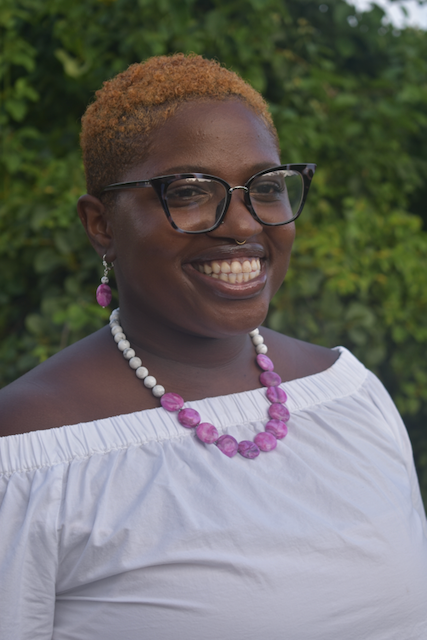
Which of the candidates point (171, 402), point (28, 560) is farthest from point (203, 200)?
point (28, 560)

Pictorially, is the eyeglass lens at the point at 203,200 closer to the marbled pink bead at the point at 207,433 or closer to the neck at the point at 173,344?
the neck at the point at 173,344

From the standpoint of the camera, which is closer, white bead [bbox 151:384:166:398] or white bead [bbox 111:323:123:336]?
white bead [bbox 151:384:166:398]

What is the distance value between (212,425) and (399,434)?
639 mm

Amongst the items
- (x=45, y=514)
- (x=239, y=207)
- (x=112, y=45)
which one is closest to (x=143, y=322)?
(x=239, y=207)

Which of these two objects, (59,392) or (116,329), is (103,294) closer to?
(116,329)

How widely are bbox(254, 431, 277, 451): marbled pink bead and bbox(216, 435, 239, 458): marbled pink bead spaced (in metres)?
0.06

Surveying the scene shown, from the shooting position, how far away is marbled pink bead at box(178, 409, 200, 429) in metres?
1.46

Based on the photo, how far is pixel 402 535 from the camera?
1489mm

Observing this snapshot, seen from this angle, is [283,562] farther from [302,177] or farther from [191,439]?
[302,177]

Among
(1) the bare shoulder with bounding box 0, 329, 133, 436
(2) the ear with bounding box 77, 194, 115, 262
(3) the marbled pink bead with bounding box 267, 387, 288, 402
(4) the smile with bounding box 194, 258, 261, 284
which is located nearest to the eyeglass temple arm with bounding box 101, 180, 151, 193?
(2) the ear with bounding box 77, 194, 115, 262

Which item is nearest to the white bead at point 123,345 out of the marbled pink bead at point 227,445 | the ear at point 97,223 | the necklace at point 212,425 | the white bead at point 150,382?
the necklace at point 212,425

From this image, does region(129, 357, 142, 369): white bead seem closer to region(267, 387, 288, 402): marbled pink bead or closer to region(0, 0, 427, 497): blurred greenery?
region(267, 387, 288, 402): marbled pink bead

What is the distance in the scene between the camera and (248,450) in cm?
146

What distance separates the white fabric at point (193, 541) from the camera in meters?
1.25
